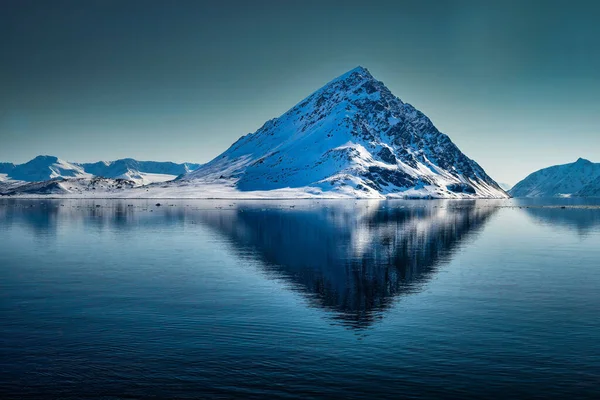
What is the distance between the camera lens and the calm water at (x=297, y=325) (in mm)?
21875

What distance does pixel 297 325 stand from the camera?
Result: 101 ft

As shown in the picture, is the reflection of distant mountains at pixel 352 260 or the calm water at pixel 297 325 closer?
the calm water at pixel 297 325

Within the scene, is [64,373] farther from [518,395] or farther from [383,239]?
[383,239]

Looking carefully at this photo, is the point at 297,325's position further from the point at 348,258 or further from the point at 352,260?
the point at 348,258

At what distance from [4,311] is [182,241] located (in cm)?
4538

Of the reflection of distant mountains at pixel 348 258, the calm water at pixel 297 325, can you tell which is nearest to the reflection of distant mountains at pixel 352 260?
the reflection of distant mountains at pixel 348 258

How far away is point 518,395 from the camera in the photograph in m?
20.7

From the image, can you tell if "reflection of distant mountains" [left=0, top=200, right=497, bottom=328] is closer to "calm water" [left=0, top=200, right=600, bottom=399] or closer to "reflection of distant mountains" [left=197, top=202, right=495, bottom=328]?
"reflection of distant mountains" [left=197, top=202, right=495, bottom=328]

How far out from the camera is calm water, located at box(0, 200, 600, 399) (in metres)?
21.9

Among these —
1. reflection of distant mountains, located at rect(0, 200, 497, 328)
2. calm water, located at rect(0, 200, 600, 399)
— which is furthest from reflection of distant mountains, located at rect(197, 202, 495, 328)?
calm water, located at rect(0, 200, 600, 399)

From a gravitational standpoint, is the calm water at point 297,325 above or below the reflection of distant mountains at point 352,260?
below

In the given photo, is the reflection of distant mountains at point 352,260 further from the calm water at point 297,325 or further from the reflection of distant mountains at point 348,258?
the calm water at point 297,325

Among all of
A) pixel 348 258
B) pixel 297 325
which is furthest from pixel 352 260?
pixel 297 325

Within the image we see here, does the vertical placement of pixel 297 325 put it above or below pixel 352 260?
below
